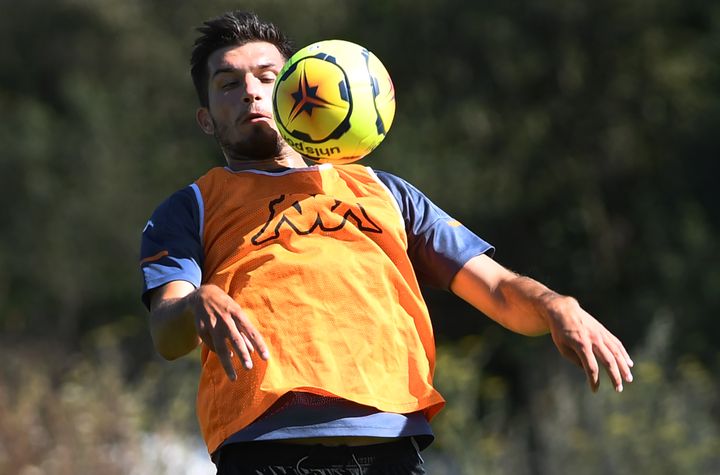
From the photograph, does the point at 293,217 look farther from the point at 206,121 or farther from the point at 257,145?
the point at 206,121

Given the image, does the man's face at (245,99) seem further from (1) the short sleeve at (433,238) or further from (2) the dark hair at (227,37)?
(1) the short sleeve at (433,238)

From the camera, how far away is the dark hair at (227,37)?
4480mm

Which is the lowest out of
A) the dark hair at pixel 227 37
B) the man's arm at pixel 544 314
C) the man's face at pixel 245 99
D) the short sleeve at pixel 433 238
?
the man's arm at pixel 544 314

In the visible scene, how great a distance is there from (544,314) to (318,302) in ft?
2.27

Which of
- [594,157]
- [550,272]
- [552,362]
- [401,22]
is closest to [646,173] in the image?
[594,157]

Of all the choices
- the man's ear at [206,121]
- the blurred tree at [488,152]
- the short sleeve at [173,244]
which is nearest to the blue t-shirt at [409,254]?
the short sleeve at [173,244]

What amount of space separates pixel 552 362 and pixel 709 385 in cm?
227

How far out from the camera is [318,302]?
388cm

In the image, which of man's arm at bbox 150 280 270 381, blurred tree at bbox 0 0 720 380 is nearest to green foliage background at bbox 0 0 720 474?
blurred tree at bbox 0 0 720 380

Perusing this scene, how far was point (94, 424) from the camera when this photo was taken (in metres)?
8.54

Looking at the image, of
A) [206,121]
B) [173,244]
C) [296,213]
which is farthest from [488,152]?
[173,244]

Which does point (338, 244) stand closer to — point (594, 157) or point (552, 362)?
point (552, 362)

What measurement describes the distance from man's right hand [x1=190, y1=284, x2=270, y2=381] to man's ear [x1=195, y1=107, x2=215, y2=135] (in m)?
1.24

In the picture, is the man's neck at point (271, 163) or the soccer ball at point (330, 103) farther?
the man's neck at point (271, 163)
